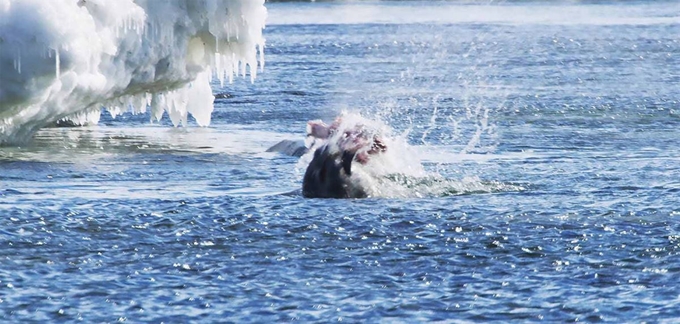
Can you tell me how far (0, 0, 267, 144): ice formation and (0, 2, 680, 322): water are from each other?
687mm

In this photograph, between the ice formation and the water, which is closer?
the water

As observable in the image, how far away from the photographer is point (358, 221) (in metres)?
13.5

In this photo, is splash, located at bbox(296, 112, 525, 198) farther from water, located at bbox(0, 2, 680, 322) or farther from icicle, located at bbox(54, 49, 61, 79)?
icicle, located at bbox(54, 49, 61, 79)

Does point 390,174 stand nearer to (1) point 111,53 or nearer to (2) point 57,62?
(2) point 57,62

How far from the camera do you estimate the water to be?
10.4 meters

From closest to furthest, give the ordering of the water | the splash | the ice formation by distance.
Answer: the water → the splash → the ice formation

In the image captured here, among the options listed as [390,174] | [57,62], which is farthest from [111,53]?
[390,174]

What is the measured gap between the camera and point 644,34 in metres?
57.0

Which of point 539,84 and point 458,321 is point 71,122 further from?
point 458,321

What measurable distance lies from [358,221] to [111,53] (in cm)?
710

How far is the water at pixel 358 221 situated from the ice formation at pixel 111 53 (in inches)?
27.1

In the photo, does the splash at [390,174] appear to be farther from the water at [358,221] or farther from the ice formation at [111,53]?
the ice formation at [111,53]

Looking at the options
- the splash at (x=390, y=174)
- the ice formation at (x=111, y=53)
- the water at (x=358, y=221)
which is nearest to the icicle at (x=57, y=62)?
the ice formation at (x=111, y=53)

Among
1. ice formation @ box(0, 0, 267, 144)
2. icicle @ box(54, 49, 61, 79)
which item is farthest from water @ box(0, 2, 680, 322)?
icicle @ box(54, 49, 61, 79)
